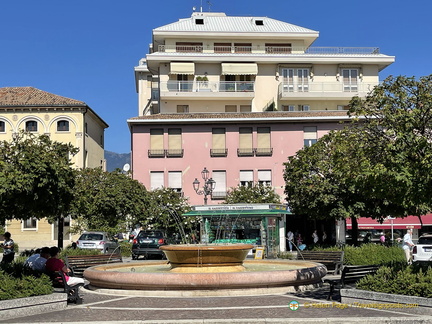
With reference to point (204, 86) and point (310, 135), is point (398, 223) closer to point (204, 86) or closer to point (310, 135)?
point (310, 135)

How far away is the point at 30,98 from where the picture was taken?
5197 centimetres

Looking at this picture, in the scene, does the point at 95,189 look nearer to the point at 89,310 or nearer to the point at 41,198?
the point at 41,198

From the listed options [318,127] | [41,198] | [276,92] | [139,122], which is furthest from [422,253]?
[276,92]

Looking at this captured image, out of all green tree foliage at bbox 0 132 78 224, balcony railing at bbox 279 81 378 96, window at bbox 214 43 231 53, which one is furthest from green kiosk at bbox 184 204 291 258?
window at bbox 214 43 231 53

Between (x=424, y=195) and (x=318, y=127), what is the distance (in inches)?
1415

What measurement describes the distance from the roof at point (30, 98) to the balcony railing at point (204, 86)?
7666mm

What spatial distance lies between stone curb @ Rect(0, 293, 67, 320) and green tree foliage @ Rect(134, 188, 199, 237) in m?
26.4

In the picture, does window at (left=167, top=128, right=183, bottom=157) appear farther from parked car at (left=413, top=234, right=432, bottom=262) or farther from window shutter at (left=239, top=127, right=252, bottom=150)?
parked car at (left=413, top=234, right=432, bottom=262)

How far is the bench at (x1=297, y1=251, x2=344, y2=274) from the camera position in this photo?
18.9m

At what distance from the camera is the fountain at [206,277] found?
1291cm

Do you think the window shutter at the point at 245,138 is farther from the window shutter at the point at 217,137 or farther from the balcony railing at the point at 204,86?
the balcony railing at the point at 204,86

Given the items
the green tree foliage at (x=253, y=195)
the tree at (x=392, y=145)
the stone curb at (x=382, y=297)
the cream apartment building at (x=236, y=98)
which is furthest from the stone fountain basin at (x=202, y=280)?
the cream apartment building at (x=236, y=98)

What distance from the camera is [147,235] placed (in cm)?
3234

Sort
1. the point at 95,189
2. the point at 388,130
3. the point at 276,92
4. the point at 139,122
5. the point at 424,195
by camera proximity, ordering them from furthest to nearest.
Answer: the point at 276,92
the point at 139,122
the point at 95,189
the point at 388,130
the point at 424,195
